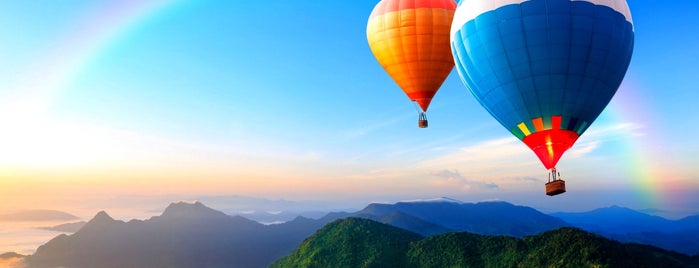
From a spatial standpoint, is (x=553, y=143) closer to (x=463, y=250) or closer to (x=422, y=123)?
(x=422, y=123)

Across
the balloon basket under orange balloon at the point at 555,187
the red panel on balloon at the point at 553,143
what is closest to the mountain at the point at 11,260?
the red panel on balloon at the point at 553,143

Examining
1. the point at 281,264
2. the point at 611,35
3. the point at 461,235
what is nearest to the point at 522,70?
the point at 611,35

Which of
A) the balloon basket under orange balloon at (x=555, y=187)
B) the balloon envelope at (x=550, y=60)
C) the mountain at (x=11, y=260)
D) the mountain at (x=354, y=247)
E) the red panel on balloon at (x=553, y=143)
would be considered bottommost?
the mountain at (x=11, y=260)

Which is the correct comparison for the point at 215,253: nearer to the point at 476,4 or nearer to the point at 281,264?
the point at 281,264

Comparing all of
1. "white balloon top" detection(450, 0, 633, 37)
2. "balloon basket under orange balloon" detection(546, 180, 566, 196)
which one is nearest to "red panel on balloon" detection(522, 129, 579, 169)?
"balloon basket under orange balloon" detection(546, 180, 566, 196)

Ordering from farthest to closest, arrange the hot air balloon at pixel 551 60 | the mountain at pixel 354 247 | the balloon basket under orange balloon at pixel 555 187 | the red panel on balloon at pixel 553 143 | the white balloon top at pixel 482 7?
1. the mountain at pixel 354 247
2. the red panel on balloon at pixel 553 143
3. the white balloon top at pixel 482 7
4. the hot air balloon at pixel 551 60
5. the balloon basket under orange balloon at pixel 555 187

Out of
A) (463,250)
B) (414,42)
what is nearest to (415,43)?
(414,42)

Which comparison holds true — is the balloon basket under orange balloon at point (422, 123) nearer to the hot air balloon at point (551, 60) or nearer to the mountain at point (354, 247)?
the hot air balloon at point (551, 60)
